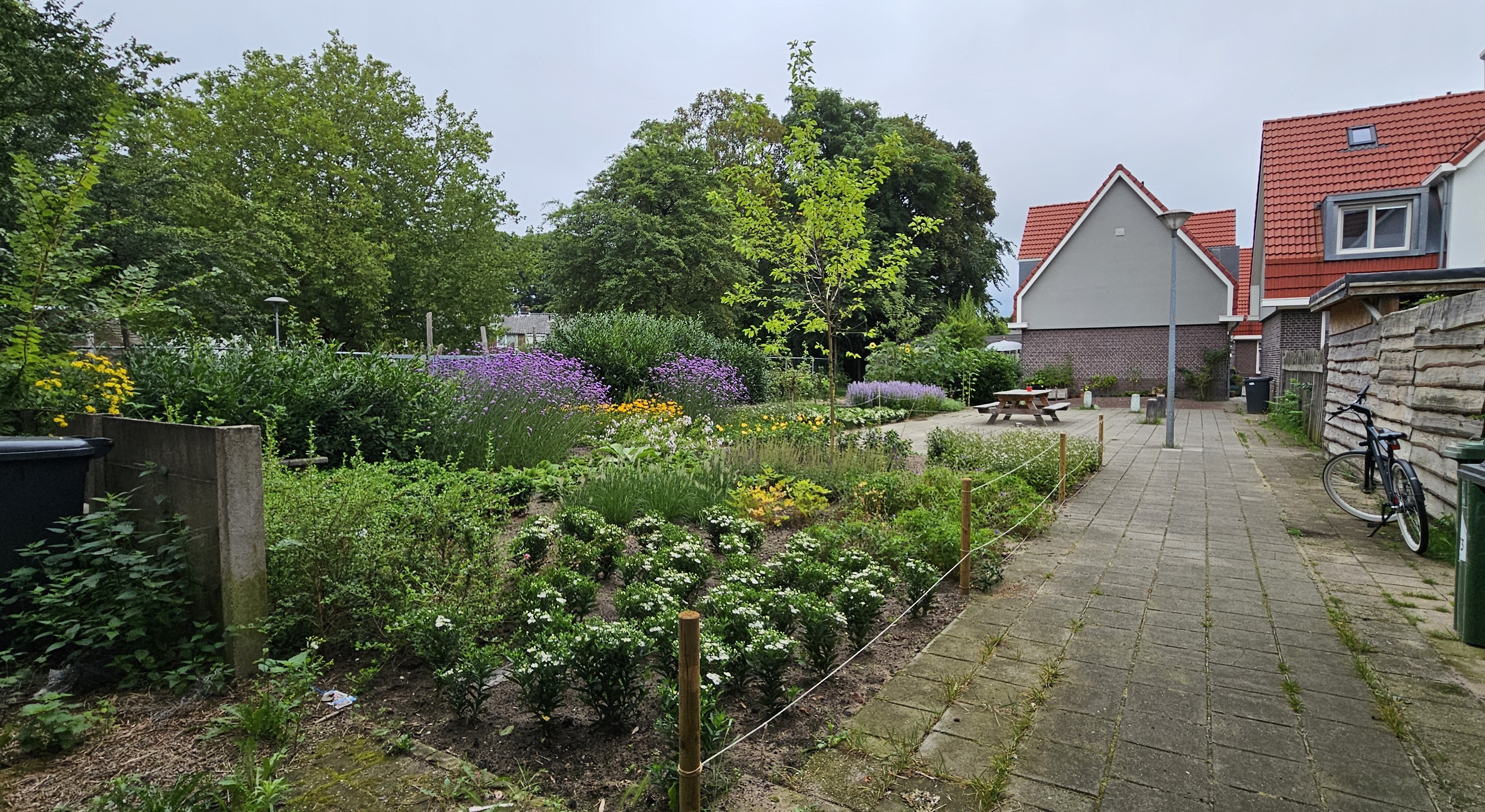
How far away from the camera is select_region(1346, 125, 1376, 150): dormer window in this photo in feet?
60.2

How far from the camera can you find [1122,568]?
5.21 metres

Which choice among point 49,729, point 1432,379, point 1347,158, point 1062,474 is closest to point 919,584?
point 49,729

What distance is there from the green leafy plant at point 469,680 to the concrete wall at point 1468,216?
70.7 feet

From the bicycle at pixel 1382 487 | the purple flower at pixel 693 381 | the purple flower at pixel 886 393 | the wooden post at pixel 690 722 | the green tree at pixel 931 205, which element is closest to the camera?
the wooden post at pixel 690 722

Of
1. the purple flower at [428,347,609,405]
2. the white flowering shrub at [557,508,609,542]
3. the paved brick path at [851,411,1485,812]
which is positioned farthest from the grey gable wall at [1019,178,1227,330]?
the white flowering shrub at [557,508,609,542]

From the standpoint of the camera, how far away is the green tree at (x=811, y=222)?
303 inches

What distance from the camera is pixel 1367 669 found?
344 centimetres

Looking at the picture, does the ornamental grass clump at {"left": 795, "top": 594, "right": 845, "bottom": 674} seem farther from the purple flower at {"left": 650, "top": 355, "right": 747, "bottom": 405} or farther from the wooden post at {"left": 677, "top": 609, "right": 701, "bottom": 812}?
the purple flower at {"left": 650, "top": 355, "right": 747, "bottom": 405}

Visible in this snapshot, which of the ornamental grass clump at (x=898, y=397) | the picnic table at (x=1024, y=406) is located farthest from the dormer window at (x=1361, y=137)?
the ornamental grass clump at (x=898, y=397)

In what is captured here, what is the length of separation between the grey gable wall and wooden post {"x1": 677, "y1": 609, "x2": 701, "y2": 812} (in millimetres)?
25914

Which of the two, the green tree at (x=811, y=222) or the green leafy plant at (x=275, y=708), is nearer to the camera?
the green leafy plant at (x=275, y=708)

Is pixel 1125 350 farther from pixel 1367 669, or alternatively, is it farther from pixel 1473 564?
pixel 1367 669

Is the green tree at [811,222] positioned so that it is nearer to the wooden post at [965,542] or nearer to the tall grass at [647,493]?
the tall grass at [647,493]

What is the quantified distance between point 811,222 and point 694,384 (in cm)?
537
